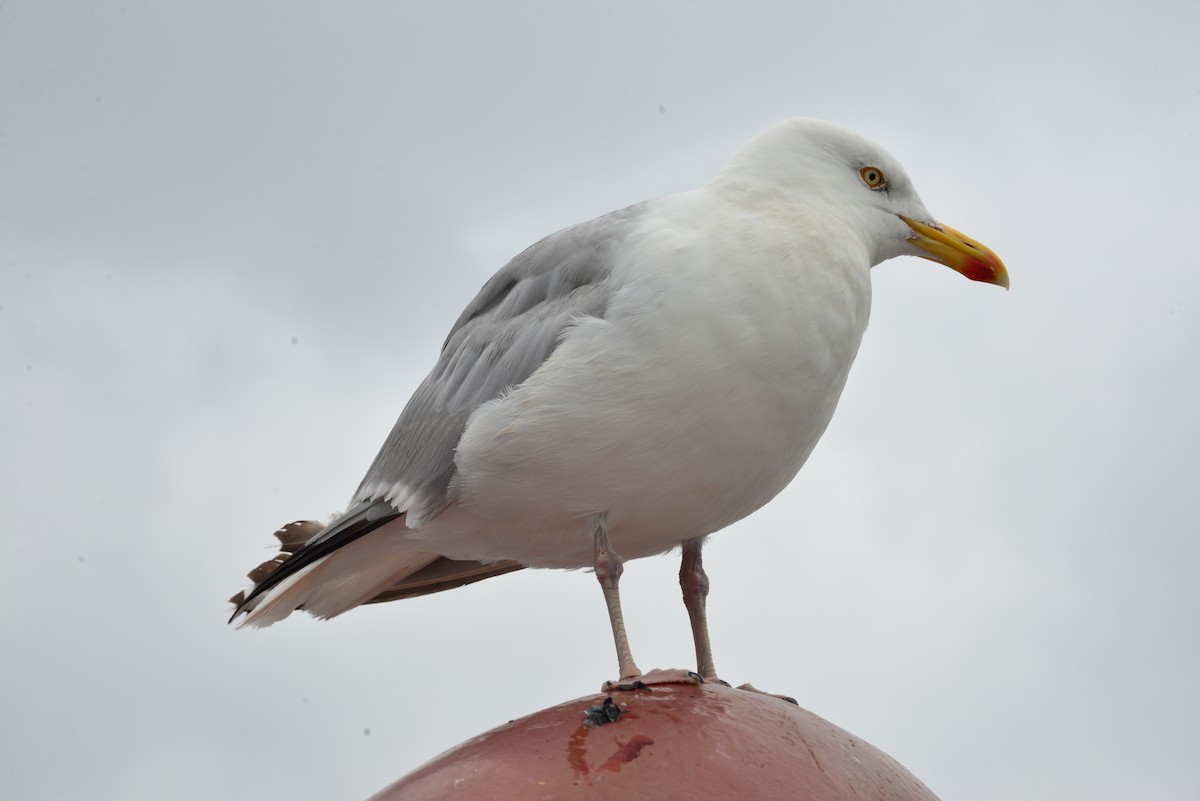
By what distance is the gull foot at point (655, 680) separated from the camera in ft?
16.6

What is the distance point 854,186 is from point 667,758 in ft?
9.91

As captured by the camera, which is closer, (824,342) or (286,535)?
(824,342)

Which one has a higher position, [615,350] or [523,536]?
[615,350]

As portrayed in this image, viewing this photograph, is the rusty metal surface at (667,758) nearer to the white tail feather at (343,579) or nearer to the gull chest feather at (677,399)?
the gull chest feather at (677,399)

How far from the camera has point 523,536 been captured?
6.00 metres

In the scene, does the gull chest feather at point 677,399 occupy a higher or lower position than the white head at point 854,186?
lower

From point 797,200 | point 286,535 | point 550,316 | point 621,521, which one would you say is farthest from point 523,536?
point 797,200

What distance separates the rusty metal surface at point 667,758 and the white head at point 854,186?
2.29 meters

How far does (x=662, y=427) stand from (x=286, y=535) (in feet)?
7.73

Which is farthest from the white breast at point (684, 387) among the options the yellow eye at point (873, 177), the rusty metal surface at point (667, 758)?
the rusty metal surface at point (667, 758)

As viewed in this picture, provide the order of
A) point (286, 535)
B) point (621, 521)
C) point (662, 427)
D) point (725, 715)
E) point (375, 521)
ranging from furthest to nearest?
point (286, 535), point (375, 521), point (621, 521), point (662, 427), point (725, 715)

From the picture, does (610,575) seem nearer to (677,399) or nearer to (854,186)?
(677,399)

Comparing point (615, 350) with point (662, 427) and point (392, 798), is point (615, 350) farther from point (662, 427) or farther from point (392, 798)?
point (392, 798)

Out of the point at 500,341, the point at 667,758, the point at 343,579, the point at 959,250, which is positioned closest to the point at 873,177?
the point at 959,250
